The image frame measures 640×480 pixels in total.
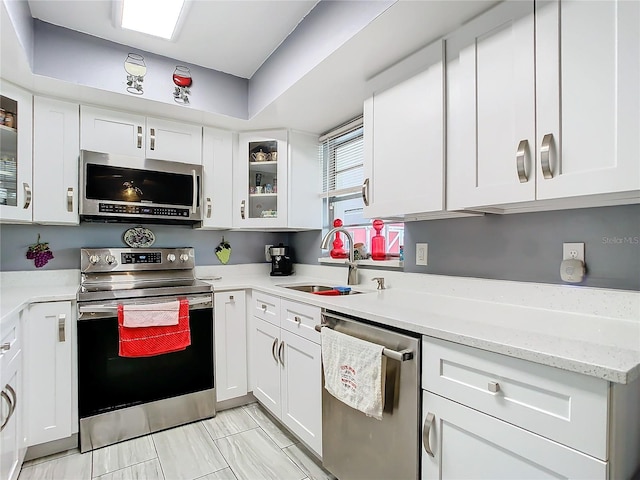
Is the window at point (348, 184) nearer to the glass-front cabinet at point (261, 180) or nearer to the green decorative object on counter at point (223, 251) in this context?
the glass-front cabinet at point (261, 180)

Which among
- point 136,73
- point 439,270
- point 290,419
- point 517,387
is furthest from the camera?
point 136,73

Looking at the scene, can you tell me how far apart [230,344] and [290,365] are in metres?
0.61

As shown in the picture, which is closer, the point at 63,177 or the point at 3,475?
the point at 3,475

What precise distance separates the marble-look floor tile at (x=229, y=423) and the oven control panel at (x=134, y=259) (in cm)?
110

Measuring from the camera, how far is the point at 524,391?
2.98ft

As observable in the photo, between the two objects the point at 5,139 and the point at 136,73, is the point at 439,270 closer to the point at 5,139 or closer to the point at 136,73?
the point at 136,73

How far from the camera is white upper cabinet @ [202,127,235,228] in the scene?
8.55ft

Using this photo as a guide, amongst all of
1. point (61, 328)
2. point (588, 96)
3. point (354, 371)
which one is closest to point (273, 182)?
point (61, 328)

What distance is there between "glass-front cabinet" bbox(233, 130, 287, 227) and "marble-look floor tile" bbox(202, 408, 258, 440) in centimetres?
136

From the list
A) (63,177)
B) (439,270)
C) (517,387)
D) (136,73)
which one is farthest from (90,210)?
(517,387)

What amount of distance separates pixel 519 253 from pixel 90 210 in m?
2.39

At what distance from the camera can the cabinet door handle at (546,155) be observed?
1.09 metres

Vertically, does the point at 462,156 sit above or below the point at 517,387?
above

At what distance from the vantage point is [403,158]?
163cm
